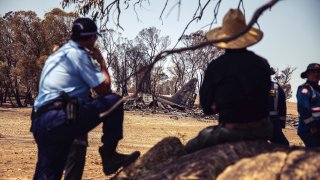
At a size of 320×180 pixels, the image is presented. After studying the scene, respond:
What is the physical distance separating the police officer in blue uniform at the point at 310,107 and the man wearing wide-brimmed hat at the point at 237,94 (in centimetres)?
238

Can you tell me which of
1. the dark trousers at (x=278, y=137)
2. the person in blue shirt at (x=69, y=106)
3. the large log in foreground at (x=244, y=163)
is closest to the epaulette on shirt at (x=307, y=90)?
the dark trousers at (x=278, y=137)

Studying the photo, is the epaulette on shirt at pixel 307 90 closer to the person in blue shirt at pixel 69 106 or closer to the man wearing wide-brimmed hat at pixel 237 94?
the man wearing wide-brimmed hat at pixel 237 94

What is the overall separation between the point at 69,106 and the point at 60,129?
0.65 ft

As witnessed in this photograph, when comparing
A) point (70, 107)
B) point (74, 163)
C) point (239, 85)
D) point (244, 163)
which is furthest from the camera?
point (74, 163)

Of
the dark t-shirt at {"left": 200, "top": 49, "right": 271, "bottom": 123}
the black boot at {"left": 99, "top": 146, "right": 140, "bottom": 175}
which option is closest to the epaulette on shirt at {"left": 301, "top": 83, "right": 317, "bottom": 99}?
the dark t-shirt at {"left": 200, "top": 49, "right": 271, "bottom": 123}

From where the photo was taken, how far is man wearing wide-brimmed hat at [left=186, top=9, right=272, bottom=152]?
321 centimetres

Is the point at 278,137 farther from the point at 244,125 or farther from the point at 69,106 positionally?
the point at 69,106

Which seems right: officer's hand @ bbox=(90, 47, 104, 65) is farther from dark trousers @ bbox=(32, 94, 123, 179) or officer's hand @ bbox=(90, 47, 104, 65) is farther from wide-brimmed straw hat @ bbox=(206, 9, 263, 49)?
wide-brimmed straw hat @ bbox=(206, 9, 263, 49)

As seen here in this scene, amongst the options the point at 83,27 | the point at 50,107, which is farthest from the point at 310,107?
the point at 50,107

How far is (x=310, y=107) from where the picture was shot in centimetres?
554

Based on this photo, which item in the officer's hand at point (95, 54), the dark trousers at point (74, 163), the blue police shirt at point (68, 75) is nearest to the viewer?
the blue police shirt at point (68, 75)

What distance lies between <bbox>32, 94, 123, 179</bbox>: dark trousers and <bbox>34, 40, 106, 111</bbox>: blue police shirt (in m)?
0.15

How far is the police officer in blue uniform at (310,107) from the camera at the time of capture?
5484mm

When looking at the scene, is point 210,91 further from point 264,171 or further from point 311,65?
point 311,65
